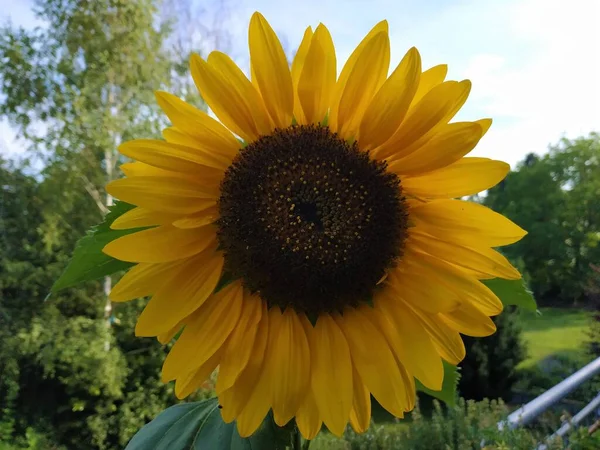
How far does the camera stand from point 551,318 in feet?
47.8

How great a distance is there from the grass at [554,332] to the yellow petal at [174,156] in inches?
408

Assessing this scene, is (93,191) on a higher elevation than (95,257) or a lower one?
lower

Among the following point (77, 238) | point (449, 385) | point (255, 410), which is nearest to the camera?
point (255, 410)

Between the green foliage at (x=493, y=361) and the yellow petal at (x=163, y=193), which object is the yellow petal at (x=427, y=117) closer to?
the yellow petal at (x=163, y=193)

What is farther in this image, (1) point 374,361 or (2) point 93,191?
(2) point 93,191

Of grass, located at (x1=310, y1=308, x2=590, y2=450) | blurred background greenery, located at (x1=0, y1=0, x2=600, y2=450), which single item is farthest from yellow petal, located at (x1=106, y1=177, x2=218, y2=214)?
grass, located at (x1=310, y1=308, x2=590, y2=450)

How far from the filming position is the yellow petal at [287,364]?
423mm

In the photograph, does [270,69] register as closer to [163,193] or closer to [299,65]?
[299,65]

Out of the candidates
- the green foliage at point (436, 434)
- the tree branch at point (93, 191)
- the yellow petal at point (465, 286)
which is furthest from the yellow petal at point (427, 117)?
the tree branch at point (93, 191)

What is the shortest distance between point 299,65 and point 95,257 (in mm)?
248

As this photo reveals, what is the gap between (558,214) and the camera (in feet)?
50.3

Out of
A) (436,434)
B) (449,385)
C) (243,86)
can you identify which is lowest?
(436,434)

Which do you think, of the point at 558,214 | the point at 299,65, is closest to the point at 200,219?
the point at 299,65

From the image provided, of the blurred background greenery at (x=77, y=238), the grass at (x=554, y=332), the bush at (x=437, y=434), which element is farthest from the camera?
the grass at (x=554, y=332)
